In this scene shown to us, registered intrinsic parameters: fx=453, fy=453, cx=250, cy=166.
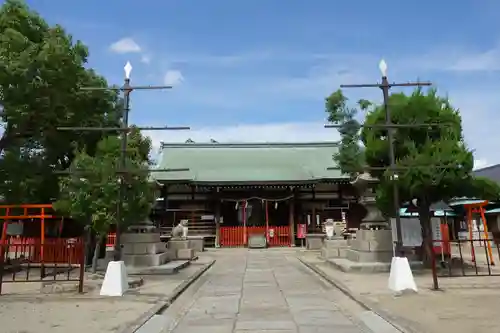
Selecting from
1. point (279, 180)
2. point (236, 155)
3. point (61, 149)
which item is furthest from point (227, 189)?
point (61, 149)

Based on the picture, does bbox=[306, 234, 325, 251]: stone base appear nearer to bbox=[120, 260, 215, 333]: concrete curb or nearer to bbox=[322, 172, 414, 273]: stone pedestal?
bbox=[322, 172, 414, 273]: stone pedestal

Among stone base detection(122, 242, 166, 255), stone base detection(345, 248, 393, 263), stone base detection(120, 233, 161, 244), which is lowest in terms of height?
stone base detection(345, 248, 393, 263)

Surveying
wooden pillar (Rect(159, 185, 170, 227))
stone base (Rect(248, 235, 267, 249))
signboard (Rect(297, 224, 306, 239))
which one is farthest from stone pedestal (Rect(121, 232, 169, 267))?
signboard (Rect(297, 224, 306, 239))

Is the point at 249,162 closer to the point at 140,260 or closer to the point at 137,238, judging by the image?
the point at 137,238

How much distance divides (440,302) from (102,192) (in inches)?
385

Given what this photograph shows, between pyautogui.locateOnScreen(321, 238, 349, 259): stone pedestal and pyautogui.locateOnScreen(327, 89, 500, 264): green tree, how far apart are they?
5.13 metres

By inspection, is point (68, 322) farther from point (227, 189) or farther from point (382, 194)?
point (227, 189)

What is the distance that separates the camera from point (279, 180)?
2875 cm

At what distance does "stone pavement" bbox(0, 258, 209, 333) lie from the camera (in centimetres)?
706

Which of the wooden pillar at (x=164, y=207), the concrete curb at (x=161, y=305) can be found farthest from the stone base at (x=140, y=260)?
the wooden pillar at (x=164, y=207)

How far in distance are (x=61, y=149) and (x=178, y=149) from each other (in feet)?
66.6

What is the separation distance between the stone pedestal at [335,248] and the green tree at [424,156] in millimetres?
5128

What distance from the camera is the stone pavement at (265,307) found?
23.4 ft

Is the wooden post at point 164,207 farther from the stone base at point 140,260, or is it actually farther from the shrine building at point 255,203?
the stone base at point 140,260
